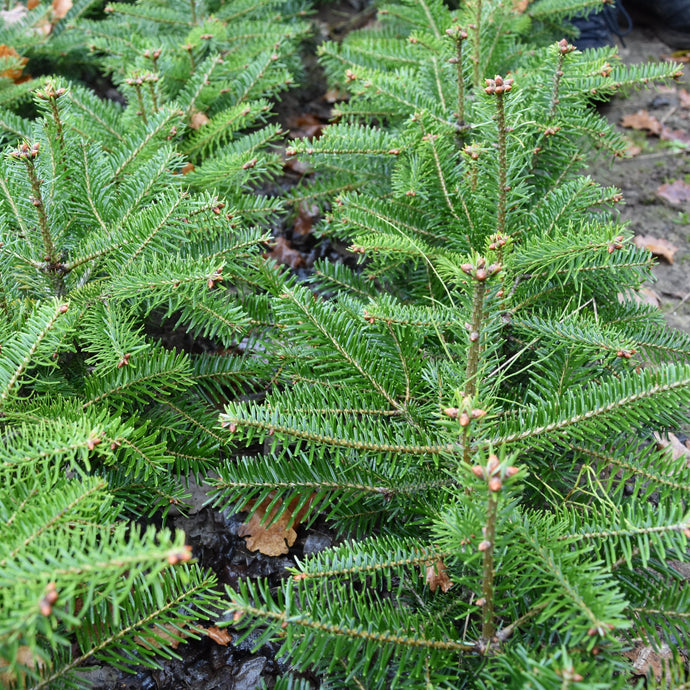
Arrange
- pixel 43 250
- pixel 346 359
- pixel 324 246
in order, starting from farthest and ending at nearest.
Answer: pixel 324 246 → pixel 43 250 → pixel 346 359

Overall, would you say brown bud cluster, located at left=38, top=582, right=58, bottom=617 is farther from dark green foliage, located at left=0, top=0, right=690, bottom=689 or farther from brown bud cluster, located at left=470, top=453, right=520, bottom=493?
brown bud cluster, located at left=470, top=453, right=520, bottom=493

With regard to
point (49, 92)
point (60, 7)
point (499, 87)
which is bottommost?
point (499, 87)

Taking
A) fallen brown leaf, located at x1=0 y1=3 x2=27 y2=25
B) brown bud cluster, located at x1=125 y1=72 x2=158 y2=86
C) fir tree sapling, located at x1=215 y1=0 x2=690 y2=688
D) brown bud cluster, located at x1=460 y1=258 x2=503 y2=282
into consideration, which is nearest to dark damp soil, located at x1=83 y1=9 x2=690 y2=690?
fir tree sapling, located at x1=215 y1=0 x2=690 y2=688

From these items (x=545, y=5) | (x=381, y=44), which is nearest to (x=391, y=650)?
(x=381, y=44)

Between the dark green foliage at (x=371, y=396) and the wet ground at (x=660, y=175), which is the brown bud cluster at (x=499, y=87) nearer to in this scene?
the dark green foliage at (x=371, y=396)

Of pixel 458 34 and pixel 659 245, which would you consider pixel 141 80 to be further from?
pixel 659 245

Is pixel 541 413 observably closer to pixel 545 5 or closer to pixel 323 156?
pixel 323 156

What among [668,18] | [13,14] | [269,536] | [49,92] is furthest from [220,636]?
[668,18]
